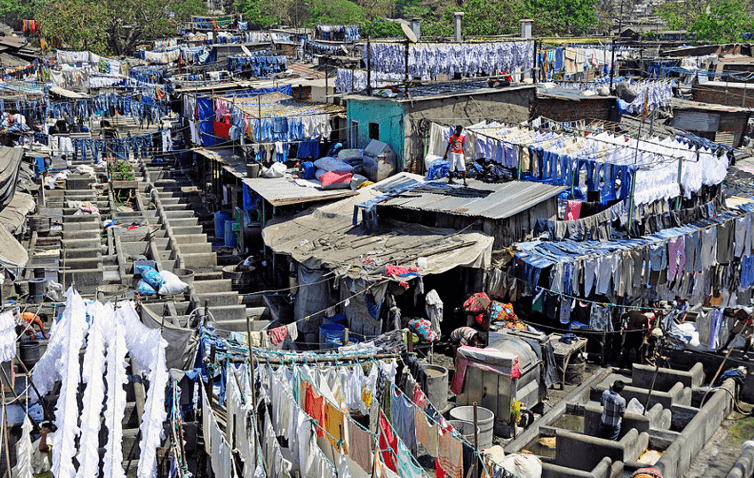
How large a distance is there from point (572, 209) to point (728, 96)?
67.2 feet

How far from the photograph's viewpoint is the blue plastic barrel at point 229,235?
2838cm

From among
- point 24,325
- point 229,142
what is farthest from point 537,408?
point 229,142

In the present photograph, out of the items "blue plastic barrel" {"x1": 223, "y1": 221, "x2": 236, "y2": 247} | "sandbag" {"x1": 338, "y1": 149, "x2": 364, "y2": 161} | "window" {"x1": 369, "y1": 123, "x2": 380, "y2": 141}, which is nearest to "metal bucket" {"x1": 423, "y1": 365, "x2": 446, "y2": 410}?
"sandbag" {"x1": 338, "y1": 149, "x2": 364, "y2": 161}

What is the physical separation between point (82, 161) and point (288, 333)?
78.3ft

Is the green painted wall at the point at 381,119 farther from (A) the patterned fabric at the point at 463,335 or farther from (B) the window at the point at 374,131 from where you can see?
(A) the patterned fabric at the point at 463,335

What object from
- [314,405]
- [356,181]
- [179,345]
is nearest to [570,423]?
[314,405]

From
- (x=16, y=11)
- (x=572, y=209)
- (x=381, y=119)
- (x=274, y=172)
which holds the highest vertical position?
(x=16, y=11)

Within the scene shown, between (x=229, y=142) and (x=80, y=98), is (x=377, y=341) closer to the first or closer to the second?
(x=229, y=142)

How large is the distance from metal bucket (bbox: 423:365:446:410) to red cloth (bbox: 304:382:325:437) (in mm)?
2826

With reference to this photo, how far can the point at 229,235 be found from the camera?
28547 mm

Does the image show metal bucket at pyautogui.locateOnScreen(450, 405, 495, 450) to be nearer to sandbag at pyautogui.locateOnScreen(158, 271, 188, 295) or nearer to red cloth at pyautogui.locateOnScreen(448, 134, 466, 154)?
sandbag at pyautogui.locateOnScreen(158, 271, 188, 295)

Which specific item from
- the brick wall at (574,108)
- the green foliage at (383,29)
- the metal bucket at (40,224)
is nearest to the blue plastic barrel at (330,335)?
the metal bucket at (40,224)

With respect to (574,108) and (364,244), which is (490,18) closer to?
(574,108)

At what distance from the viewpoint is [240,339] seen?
1773 centimetres
